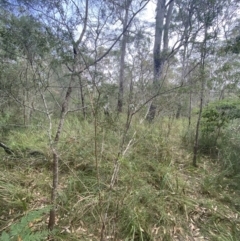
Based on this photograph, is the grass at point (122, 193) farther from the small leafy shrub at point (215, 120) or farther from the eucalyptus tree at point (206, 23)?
the eucalyptus tree at point (206, 23)

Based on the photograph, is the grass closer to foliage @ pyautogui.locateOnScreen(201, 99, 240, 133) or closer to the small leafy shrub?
the small leafy shrub

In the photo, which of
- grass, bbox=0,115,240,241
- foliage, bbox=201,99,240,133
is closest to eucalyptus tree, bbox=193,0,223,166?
foliage, bbox=201,99,240,133

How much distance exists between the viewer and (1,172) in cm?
212

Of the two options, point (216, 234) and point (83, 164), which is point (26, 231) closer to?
point (83, 164)

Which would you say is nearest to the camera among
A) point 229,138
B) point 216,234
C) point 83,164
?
point 216,234

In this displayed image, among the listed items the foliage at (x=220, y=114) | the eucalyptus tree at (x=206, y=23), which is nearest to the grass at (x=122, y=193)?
the foliage at (x=220, y=114)

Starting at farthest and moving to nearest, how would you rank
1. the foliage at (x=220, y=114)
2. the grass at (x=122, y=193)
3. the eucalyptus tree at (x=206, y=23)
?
the foliage at (x=220, y=114) → the eucalyptus tree at (x=206, y=23) → the grass at (x=122, y=193)

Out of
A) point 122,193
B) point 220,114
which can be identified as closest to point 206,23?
point 220,114

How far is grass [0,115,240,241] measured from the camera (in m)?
1.62

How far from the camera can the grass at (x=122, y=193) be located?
1.62 meters

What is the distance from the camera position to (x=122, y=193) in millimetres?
1911

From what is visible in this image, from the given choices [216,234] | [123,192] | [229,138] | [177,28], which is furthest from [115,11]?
[229,138]

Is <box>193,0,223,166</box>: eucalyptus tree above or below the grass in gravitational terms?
above

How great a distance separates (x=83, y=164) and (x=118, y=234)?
107 cm
